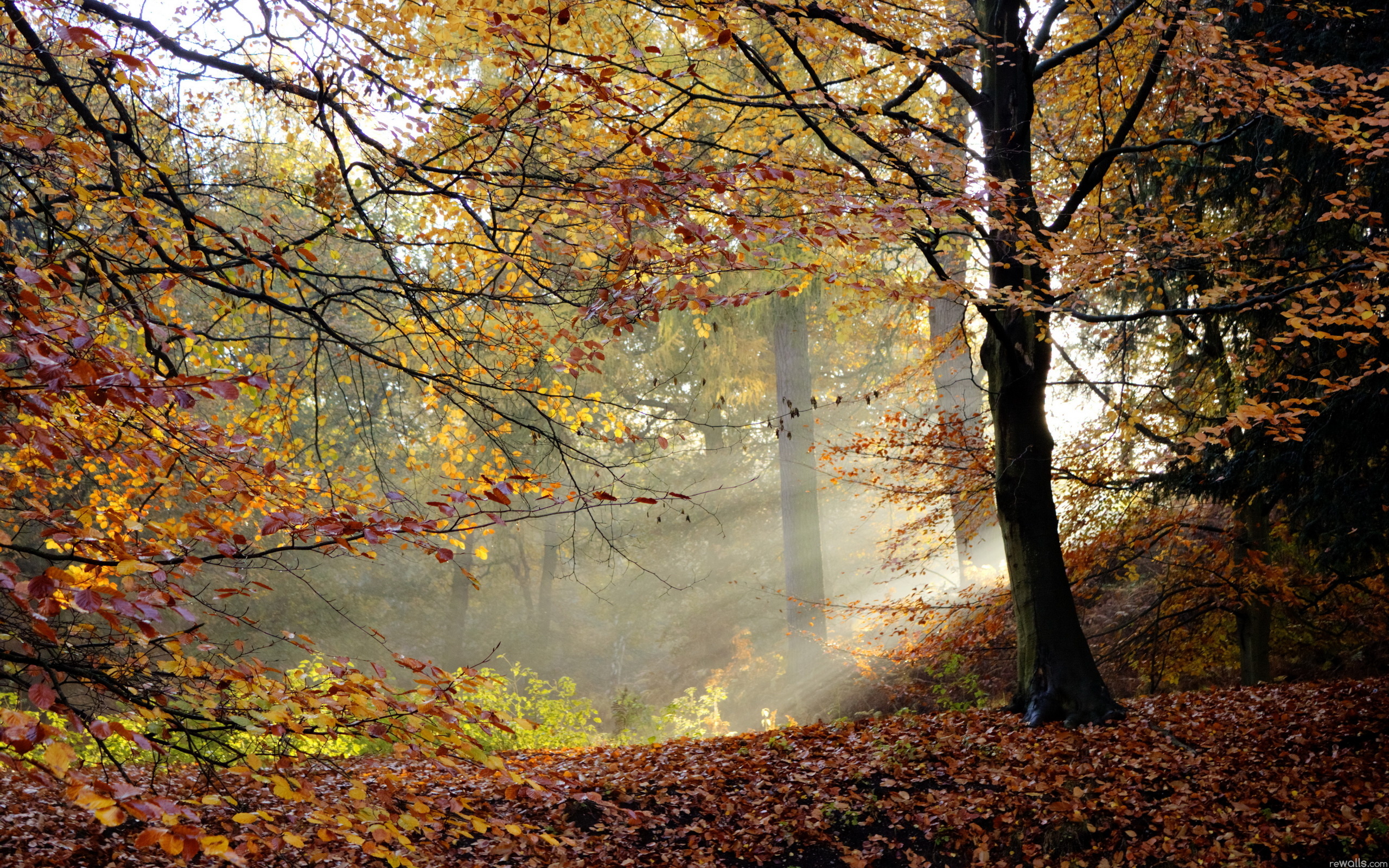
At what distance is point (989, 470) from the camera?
8.02m

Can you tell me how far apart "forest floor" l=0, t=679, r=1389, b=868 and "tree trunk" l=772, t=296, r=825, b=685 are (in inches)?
307

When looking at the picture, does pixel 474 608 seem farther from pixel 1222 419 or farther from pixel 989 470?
pixel 1222 419

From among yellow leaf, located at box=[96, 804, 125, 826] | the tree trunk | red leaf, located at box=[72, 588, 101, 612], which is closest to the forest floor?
yellow leaf, located at box=[96, 804, 125, 826]

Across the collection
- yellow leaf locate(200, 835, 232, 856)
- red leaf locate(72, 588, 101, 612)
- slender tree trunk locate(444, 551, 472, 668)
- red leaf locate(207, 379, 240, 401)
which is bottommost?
yellow leaf locate(200, 835, 232, 856)

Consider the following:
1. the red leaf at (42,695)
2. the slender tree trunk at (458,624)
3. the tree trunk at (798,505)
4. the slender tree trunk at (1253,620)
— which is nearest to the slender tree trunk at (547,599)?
the slender tree trunk at (458,624)

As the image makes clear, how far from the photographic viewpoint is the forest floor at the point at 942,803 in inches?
174

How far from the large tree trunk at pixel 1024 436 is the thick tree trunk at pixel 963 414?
1.52 m

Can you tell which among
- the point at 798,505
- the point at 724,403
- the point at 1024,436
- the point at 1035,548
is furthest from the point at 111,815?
the point at 798,505

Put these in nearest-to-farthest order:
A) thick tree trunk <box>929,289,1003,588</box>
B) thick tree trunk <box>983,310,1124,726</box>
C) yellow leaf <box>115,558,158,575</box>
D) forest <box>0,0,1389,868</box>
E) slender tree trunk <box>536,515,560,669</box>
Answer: yellow leaf <box>115,558,158,575</box>, forest <box>0,0,1389,868</box>, thick tree trunk <box>983,310,1124,726</box>, thick tree trunk <box>929,289,1003,588</box>, slender tree trunk <box>536,515,560,669</box>

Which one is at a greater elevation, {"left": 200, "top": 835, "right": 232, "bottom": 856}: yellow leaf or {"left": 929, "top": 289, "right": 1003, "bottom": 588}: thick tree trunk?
{"left": 929, "top": 289, "right": 1003, "bottom": 588}: thick tree trunk

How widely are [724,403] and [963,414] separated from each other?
4.40 meters

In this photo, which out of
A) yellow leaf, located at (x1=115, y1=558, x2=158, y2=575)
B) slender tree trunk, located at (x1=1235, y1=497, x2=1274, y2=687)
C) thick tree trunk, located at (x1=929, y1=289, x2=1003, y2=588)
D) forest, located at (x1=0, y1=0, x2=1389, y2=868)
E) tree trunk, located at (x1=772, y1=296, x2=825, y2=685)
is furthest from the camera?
tree trunk, located at (x1=772, y1=296, x2=825, y2=685)

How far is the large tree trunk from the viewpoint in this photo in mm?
6028

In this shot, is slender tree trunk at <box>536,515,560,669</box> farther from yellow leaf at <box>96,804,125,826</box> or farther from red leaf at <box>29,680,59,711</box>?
yellow leaf at <box>96,804,125,826</box>
